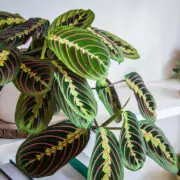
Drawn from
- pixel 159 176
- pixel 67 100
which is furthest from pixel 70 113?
pixel 159 176

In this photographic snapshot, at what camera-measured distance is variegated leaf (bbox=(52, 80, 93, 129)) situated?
1.52 feet

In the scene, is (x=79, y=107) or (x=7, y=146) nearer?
(x=79, y=107)

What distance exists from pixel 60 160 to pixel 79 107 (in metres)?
0.11

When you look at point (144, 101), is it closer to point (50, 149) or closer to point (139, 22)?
point (50, 149)

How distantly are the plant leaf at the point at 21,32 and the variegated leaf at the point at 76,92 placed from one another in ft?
0.27

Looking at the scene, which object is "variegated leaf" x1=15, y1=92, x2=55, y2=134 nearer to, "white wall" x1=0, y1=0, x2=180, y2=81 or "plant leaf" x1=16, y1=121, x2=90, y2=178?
"plant leaf" x1=16, y1=121, x2=90, y2=178

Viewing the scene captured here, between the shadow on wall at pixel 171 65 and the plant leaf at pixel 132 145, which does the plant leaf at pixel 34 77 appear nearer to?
the plant leaf at pixel 132 145

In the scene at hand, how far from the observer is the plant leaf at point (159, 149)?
1.85 ft

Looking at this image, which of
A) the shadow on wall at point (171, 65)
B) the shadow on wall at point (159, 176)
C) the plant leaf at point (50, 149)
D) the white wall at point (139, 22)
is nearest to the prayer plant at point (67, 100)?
the plant leaf at point (50, 149)

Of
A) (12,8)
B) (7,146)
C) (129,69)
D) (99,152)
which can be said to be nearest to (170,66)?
(129,69)

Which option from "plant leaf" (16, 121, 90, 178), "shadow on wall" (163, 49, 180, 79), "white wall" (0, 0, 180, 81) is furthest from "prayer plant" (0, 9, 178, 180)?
"shadow on wall" (163, 49, 180, 79)

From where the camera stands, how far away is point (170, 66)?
4.72ft

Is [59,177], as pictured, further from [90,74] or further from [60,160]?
[90,74]

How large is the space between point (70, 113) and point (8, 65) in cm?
12
